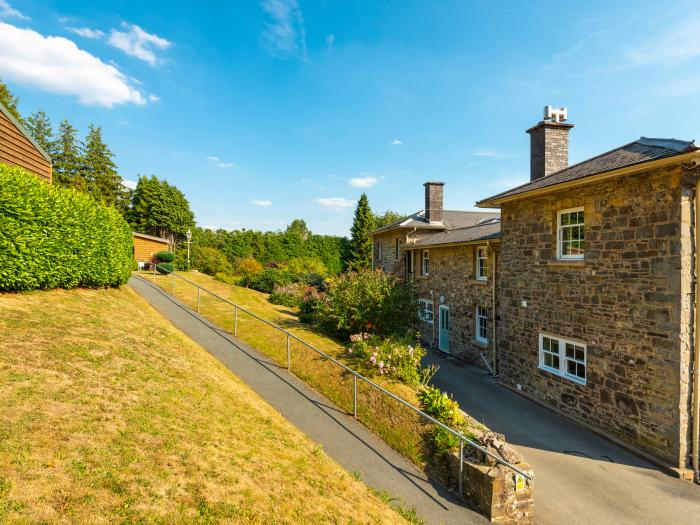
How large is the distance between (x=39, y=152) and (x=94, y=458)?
16.5 m

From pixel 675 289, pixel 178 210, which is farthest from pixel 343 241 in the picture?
pixel 675 289

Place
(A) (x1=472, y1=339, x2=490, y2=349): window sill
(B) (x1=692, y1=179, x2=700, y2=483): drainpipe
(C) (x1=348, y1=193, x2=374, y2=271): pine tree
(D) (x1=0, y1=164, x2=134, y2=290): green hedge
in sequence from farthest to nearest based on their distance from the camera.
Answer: (C) (x1=348, y1=193, x2=374, y2=271): pine tree, (A) (x1=472, y1=339, x2=490, y2=349): window sill, (D) (x1=0, y1=164, x2=134, y2=290): green hedge, (B) (x1=692, y1=179, x2=700, y2=483): drainpipe

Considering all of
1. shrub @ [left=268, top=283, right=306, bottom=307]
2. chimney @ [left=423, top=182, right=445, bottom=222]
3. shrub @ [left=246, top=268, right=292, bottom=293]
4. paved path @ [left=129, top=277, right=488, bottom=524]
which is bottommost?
paved path @ [left=129, top=277, right=488, bottom=524]

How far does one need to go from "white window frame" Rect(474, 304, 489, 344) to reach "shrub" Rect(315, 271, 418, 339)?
14.3 feet

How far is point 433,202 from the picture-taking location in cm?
2506

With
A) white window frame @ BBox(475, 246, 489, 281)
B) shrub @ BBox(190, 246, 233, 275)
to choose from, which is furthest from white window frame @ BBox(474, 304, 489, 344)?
shrub @ BBox(190, 246, 233, 275)

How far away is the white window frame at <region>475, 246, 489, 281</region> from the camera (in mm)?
16638

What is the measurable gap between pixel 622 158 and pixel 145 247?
1323 inches

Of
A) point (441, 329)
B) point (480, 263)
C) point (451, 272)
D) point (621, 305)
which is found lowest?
point (441, 329)

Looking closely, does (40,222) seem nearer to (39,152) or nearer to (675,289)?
(39,152)

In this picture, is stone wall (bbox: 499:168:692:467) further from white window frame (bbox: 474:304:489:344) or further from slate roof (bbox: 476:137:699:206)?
white window frame (bbox: 474:304:489:344)

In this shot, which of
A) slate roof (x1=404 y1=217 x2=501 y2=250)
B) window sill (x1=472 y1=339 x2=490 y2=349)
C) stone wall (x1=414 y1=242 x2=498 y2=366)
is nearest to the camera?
window sill (x1=472 y1=339 x2=490 y2=349)

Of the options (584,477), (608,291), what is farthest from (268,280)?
(584,477)

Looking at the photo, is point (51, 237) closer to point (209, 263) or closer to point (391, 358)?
point (391, 358)
